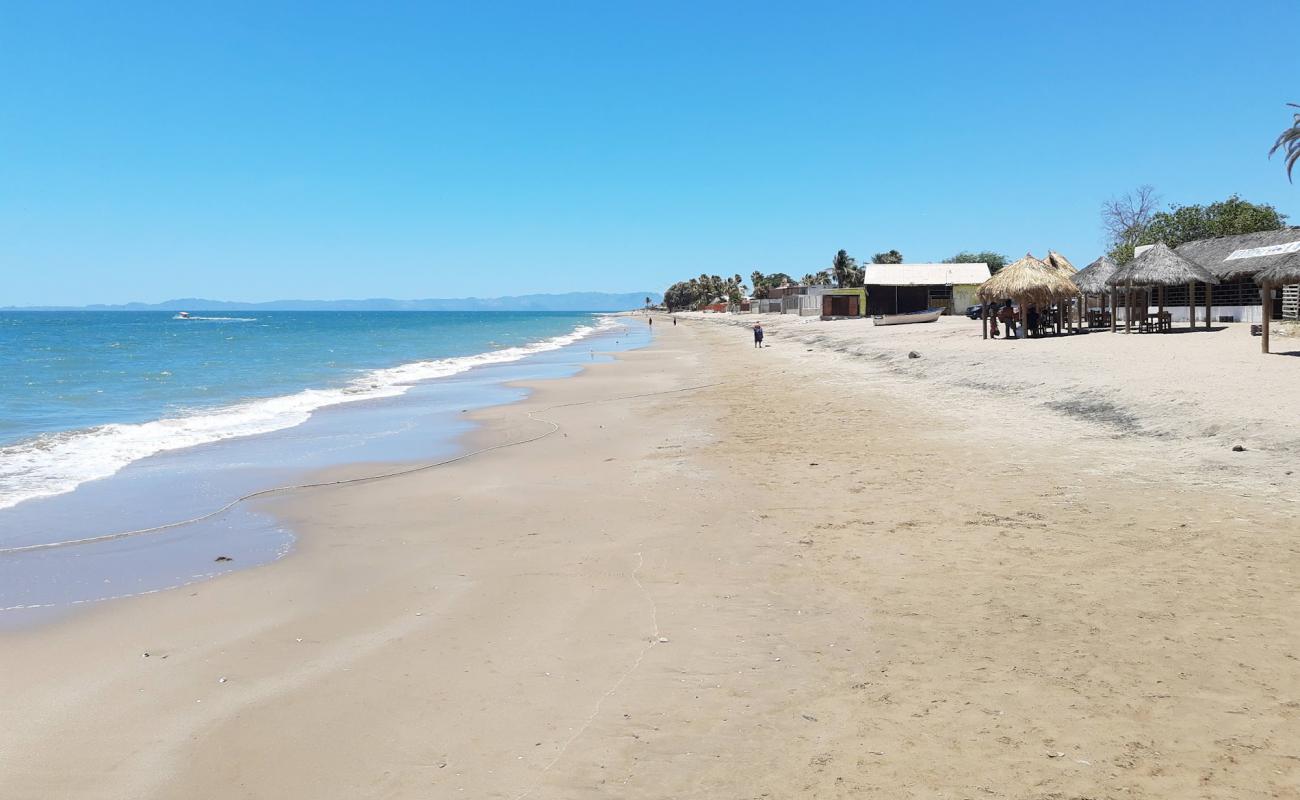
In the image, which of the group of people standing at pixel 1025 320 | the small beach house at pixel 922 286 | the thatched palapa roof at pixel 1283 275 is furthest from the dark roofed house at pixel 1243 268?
the small beach house at pixel 922 286

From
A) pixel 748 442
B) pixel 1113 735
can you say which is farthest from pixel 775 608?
pixel 748 442

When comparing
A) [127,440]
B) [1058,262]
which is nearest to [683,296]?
[1058,262]

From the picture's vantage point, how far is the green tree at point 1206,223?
4631 cm

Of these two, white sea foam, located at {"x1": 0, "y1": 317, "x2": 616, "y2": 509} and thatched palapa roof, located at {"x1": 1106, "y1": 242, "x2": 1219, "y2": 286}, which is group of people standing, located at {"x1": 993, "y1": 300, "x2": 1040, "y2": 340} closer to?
thatched palapa roof, located at {"x1": 1106, "y1": 242, "x2": 1219, "y2": 286}

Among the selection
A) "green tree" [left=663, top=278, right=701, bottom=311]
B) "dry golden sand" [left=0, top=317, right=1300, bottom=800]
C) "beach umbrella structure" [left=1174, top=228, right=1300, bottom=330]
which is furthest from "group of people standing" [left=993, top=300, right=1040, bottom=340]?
"green tree" [left=663, top=278, right=701, bottom=311]

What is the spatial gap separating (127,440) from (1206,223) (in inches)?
2219

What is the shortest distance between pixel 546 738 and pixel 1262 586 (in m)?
4.91

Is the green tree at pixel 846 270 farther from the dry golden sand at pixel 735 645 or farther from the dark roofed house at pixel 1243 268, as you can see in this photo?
the dry golden sand at pixel 735 645

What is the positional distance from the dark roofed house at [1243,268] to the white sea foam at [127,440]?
91.6ft

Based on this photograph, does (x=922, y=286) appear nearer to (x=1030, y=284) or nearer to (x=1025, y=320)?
(x=1025, y=320)

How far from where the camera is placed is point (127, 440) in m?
15.1

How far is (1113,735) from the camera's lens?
12.9 ft

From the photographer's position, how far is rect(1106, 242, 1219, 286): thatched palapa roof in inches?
1028

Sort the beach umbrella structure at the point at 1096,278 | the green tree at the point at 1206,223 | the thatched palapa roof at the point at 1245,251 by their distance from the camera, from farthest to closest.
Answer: the green tree at the point at 1206,223
the beach umbrella structure at the point at 1096,278
the thatched palapa roof at the point at 1245,251
